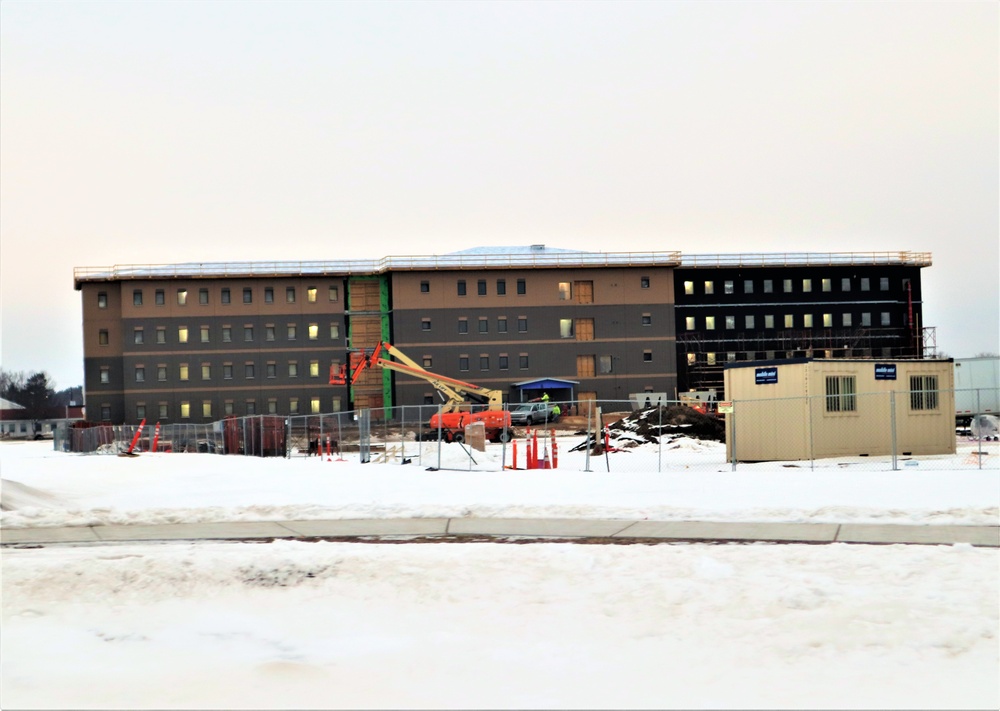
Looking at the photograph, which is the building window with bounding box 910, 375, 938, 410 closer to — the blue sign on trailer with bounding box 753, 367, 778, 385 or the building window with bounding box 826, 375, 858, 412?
the building window with bounding box 826, 375, 858, 412

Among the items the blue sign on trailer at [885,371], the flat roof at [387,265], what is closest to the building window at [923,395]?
the blue sign on trailer at [885,371]

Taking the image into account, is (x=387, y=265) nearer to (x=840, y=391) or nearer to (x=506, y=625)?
(x=840, y=391)

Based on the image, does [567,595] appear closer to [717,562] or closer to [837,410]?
[717,562]

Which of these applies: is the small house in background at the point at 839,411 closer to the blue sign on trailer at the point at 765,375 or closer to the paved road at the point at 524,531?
the blue sign on trailer at the point at 765,375

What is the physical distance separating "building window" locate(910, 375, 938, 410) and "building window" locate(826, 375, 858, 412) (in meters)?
2.33

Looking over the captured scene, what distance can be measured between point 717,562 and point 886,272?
9473 cm

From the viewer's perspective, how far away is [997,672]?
26.9ft

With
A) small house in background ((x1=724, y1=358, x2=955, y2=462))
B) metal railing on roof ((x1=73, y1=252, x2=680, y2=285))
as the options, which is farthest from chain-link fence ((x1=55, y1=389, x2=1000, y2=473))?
metal railing on roof ((x1=73, y1=252, x2=680, y2=285))

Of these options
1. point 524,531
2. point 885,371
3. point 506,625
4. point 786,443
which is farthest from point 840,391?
point 506,625

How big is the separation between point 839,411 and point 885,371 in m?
2.53

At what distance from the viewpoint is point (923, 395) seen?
111 ft

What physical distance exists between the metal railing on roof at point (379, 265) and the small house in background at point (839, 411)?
56339 mm

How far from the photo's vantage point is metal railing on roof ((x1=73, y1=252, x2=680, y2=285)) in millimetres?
89188

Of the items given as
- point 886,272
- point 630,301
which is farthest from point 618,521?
point 886,272
